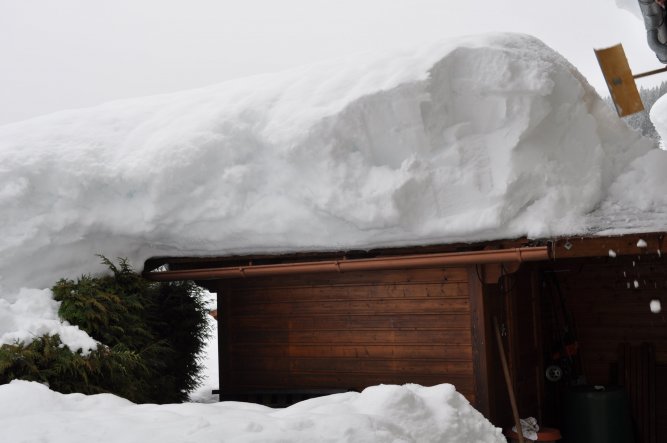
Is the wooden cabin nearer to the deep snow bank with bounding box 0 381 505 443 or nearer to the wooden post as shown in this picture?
the wooden post

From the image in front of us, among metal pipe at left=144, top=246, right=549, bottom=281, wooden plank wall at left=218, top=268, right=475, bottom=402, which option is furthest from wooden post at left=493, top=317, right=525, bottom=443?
metal pipe at left=144, top=246, right=549, bottom=281

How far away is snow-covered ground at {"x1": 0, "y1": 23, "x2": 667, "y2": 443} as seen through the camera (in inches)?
256

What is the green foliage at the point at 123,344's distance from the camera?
608 centimetres

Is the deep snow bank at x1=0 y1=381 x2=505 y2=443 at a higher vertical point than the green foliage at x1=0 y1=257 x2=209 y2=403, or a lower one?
lower

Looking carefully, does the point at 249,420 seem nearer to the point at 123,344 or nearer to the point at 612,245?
the point at 123,344

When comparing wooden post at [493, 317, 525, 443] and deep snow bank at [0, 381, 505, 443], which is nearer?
deep snow bank at [0, 381, 505, 443]

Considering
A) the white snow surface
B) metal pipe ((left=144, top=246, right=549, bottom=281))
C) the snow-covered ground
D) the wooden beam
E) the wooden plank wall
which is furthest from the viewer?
the wooden plank wall

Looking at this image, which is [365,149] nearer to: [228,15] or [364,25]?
[364,25]

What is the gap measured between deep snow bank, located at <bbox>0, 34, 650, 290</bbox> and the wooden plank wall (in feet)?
1.69

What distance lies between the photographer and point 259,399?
765 centimetres

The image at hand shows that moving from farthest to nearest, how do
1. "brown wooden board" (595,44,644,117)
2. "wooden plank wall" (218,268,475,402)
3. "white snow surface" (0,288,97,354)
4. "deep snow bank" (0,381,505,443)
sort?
"brown wooden board" (595,44,644,117) < "wooden plank wall" (218,268,475,402) < "white snow surface" (0,288,97,354) < "deep snow bank" (0,381,505,443)

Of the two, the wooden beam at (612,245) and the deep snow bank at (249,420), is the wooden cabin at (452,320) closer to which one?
the wooden beam at (612,245)

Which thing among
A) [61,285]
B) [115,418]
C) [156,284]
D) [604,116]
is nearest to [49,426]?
[115,418]

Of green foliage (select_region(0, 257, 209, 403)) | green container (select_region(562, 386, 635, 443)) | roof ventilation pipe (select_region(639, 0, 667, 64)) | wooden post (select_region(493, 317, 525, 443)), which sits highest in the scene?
roof ventilation pipe (select_region(639, 0, 667, 64))
